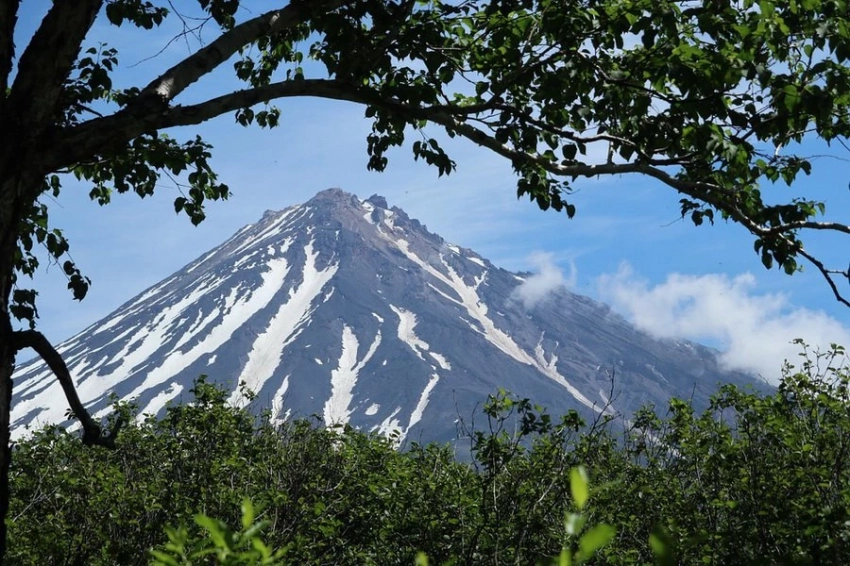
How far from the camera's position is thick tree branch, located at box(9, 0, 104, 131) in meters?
4.76

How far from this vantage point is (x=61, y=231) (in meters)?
9.13

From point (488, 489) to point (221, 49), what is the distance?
546cm

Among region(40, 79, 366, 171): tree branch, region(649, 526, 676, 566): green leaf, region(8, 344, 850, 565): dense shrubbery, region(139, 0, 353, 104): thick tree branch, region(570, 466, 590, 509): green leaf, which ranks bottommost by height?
region(8, 344, 850, 565): dense shrubbery

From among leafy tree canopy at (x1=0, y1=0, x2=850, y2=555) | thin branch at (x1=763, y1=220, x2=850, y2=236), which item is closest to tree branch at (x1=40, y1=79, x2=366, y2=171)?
leafy tree canopy at (x1=0, y1=0, x2=850, y2=555)

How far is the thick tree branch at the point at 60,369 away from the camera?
187 inches

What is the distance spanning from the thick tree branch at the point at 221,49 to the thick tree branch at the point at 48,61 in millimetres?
502

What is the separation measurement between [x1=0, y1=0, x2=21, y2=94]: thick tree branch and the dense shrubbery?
4.16 meters

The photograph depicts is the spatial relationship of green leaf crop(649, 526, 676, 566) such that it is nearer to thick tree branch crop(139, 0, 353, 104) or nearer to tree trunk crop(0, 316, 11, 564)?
tree trunk crop(0, 316, 11, 564)

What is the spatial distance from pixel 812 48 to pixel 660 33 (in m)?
1.09

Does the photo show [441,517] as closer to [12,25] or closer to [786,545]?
[786,545]

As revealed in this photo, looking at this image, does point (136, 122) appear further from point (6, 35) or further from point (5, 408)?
point (5, 408)

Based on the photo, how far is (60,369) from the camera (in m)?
5.06

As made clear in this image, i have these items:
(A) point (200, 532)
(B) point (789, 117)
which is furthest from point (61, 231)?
(B) point (789, 117)

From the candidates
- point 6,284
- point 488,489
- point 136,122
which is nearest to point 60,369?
point 6,284
